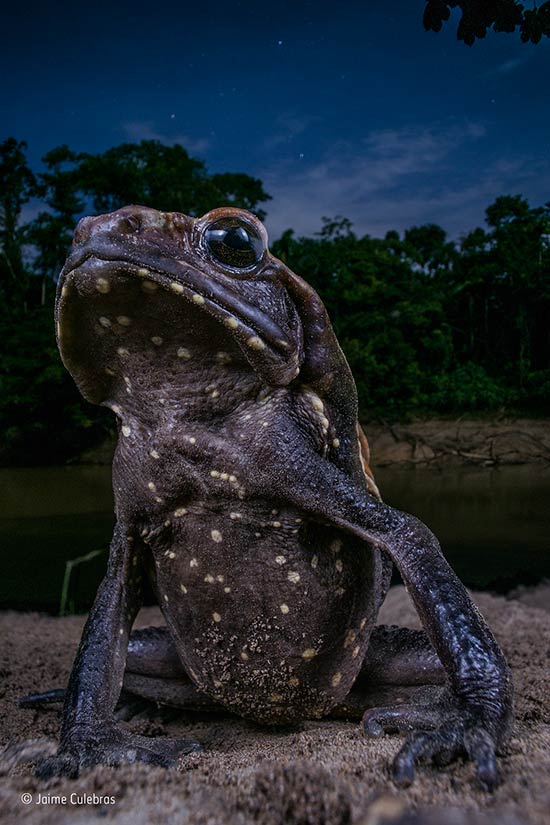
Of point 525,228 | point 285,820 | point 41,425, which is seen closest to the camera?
point 285,820

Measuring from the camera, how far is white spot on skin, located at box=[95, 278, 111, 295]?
1765 millimetres

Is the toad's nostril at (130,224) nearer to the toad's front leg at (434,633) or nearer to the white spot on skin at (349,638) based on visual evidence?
the toad's front leg at (434,633)

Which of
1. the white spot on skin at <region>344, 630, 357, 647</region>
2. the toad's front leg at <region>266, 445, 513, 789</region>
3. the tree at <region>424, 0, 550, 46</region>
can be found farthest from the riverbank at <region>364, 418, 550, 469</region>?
the toad's front leg at <region>266, 445, 513, 789</region>

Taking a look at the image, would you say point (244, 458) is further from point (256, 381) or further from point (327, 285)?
point (327, 285)

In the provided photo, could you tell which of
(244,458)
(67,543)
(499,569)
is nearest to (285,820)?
(244,458)

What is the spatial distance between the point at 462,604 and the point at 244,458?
0.78m

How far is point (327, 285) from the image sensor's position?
23562 millimetres

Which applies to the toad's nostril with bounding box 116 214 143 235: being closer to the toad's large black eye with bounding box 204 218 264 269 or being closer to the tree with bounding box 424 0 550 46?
Result: the toad's large black eye with bounding box 204 218 264 269

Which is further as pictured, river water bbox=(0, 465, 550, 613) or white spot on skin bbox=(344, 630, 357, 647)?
river water bbox=(0, 465, 550, 613)

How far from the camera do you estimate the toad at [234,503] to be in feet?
5.79

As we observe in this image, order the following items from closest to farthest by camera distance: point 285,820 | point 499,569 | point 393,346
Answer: point 285,820
point 499,569
point 393,346

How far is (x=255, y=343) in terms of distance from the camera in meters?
1.88

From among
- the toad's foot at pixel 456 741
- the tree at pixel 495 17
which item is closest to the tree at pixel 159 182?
the tree at pixel 495 17

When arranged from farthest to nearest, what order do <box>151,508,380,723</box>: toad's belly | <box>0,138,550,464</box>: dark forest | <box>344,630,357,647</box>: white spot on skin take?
1. <box>0,138,550,464</box>: dark forest
2. <box>344,630,357,647</box>: white spot on skin
3. <box>151,508,380,723</box>: toad's belly
